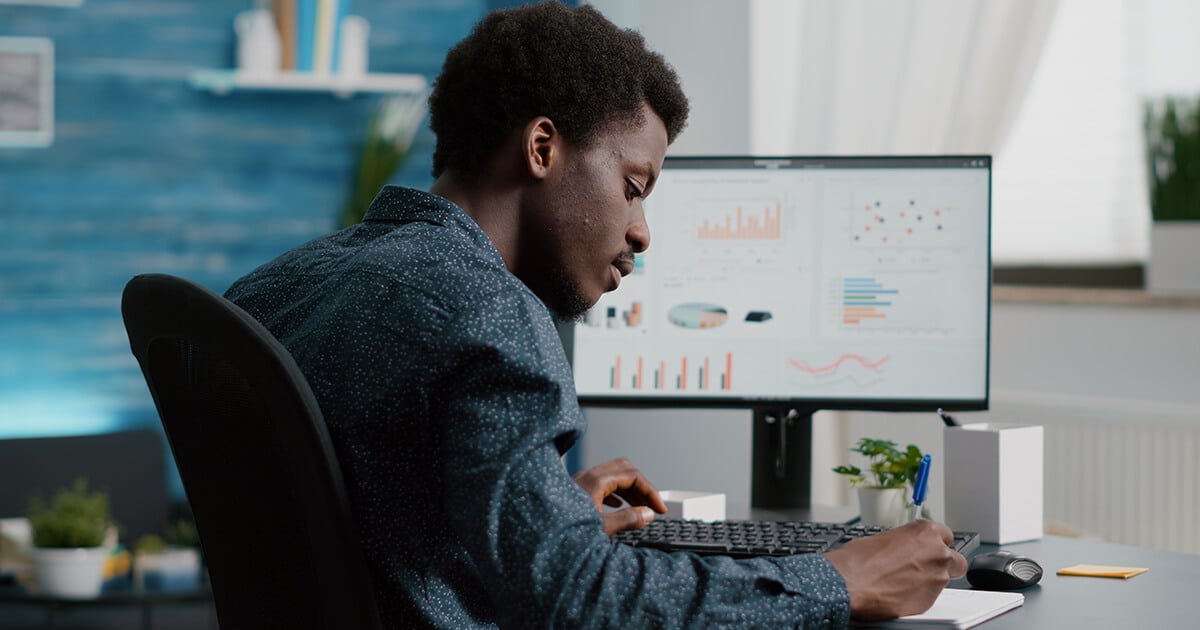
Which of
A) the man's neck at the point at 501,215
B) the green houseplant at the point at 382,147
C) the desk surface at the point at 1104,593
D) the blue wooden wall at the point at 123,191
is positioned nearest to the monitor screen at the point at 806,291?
the desk surface at the point at 1104,593

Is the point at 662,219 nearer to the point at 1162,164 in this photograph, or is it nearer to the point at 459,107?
the point at 459,107

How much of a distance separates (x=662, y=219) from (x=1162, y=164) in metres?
1.53

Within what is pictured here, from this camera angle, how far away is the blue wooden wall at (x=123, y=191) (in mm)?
3549

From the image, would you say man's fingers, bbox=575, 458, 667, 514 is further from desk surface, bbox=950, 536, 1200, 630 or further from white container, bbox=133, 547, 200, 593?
white container, bbox=133, 547, 200, 593

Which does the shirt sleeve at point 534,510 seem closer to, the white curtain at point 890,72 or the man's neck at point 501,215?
the man's neck at point 501,215

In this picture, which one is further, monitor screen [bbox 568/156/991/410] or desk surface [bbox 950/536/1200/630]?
monitor screen [bbox 568/156/991/410]

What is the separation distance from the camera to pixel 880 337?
1.75m

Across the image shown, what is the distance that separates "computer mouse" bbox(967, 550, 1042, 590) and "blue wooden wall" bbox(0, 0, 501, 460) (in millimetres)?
2857

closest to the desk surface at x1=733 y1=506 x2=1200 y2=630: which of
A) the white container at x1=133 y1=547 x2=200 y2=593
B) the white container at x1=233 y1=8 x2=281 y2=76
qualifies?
the white container at x1=133 y1=547 x2=200 y2=593

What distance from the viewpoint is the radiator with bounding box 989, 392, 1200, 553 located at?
2742 millimetres

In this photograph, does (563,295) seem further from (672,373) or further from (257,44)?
(257,44)

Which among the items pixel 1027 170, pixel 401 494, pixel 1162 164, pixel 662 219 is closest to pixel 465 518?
pixel 401 494

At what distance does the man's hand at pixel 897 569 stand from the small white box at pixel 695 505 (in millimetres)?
548

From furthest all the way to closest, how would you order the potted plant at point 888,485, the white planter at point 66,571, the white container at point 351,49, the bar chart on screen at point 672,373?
the white container at point 351,49
the white planter at point 66,571
the bar chart on screen at point 672,373
the potted plant at point 888,485
